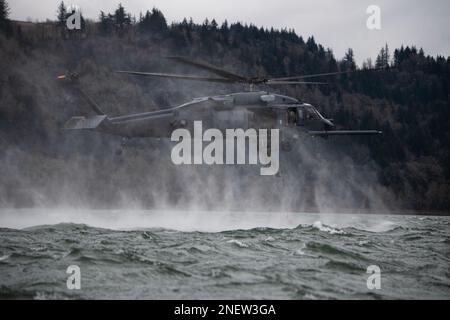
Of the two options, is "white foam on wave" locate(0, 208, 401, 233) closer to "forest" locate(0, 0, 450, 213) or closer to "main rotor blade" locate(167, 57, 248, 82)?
"main rotor blade" locate(167, 57, 248, 82)

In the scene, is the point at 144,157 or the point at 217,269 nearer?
the point at 217,269

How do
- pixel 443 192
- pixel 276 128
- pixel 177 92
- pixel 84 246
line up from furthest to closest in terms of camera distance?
pixel 177 92
pixel 443 192
pixel 276 128
pixel 84 246

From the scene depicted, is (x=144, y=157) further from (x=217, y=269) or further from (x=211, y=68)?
(x=217, y=269)

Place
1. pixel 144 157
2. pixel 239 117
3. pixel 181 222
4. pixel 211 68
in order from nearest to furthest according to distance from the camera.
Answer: pixel 211 68
pixel 239 117
pixel 181 222
pixel 144 157

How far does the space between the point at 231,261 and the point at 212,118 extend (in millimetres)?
13105

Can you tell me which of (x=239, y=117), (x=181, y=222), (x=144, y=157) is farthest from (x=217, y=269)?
(x=144, y=157)

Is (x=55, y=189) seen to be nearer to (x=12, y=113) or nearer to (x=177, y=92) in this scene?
(x=12, y=113)

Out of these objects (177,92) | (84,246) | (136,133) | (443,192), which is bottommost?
(443,192)

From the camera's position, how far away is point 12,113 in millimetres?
146125

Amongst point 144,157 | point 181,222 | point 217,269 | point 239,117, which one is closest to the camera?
point 217,269

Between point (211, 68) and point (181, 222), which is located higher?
point (211, 68)
